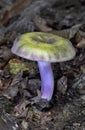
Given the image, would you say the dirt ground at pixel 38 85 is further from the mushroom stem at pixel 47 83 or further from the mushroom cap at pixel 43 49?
the mushroom cap at pixel 43 49

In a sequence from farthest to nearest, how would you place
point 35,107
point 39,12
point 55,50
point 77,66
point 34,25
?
point 39,12 < point 34,25 < point 77,66 < point 35,107 < point 55,50

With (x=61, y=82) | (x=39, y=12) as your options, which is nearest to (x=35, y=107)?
(x=61, y=82)

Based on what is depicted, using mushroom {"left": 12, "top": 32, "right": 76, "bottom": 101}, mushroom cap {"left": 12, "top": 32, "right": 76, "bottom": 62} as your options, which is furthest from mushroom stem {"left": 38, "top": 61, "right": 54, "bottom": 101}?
mushroom cap {"left": 12, "top": 32, "right": 76, "bottom": 62}

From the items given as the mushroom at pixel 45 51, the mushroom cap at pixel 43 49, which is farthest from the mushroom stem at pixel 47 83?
the mushroom cap at pixel 43 49

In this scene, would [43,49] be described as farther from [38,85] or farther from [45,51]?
[38,85]

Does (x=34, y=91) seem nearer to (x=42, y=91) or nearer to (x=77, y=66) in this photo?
(x=42, y=91)

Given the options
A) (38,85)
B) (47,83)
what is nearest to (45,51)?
(47,83)

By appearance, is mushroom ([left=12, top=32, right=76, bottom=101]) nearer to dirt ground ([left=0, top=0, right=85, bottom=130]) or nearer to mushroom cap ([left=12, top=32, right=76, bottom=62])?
mushroom cap ([left=12, top=32, right=76, bottom=62])
